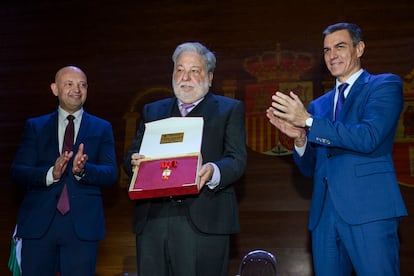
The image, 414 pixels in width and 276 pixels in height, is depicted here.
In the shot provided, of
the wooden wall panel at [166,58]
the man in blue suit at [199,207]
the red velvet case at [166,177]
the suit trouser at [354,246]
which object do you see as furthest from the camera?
the wooden wall panel at [166,58]

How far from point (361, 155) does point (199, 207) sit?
0.79 metres

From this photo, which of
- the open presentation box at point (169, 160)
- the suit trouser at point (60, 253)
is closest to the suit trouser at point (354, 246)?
the open presentation box at point (169, 160)

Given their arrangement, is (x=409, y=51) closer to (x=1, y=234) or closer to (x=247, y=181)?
(x=247, y=181)

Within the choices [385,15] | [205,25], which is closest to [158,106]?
[205,25]

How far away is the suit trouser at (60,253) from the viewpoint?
2.64 m

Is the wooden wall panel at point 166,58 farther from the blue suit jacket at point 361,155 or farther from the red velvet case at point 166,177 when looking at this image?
the red velvet case at point 166,177

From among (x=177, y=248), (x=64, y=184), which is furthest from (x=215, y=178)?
(x=64, y=184)

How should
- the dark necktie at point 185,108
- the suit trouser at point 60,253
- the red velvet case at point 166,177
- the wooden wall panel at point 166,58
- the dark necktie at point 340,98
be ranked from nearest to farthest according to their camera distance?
1. the red velvet case at point 166,177
2. the dark necktie at point 185,108
3. the dark necktie at point 340,98
4. the suit trouser at point 60,253
5. the wooden wall panel at point 166,58

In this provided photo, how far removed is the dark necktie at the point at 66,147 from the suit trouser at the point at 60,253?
0.05 metres

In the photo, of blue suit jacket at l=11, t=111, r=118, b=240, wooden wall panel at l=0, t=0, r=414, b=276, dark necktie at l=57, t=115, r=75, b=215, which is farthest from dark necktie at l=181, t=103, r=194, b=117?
wooden wall panel at l=0, t=0, r=414, b=276

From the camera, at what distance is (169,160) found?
2.07 meters

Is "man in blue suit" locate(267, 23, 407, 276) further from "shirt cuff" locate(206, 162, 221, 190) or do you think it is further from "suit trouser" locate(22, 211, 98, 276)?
"suit trouser" locate(22, 211, 98, 276)

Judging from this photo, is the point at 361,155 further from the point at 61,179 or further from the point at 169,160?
the point at 61,179

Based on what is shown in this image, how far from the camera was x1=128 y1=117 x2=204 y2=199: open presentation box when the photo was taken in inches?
77.5
